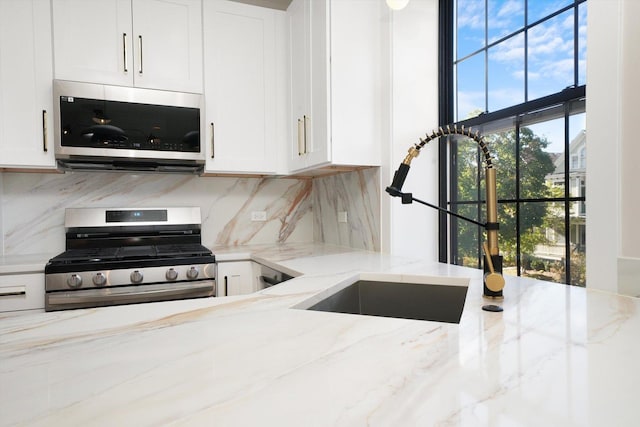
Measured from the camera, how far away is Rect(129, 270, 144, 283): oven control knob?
2180 millimetres

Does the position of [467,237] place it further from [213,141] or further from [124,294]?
[124,294]

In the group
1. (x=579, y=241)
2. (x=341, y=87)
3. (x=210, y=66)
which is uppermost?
(x=210, y=66)

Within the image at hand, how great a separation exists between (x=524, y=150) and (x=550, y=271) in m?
0.53

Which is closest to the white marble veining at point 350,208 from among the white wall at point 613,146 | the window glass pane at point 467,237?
the window glass pane at point 467,237

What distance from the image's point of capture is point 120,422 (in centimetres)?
52

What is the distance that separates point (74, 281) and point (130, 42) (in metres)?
1.37

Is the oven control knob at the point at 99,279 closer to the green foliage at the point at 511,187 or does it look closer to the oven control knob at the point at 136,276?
the oven control knob at the point at 136,276

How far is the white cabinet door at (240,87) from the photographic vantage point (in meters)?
2.62

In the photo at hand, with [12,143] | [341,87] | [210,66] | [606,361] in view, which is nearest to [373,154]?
[341,87]

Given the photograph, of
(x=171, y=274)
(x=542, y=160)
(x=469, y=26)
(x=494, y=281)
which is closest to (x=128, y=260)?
(x=171, y=274)

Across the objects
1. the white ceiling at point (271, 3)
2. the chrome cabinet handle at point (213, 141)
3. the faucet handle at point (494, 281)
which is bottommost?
the faucet handle at point (494, 281)

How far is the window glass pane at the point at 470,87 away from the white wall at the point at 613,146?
2.41 ft

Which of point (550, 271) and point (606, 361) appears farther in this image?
Answer: point (550, 271)

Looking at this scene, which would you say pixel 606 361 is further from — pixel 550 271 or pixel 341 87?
pixel 341 87
